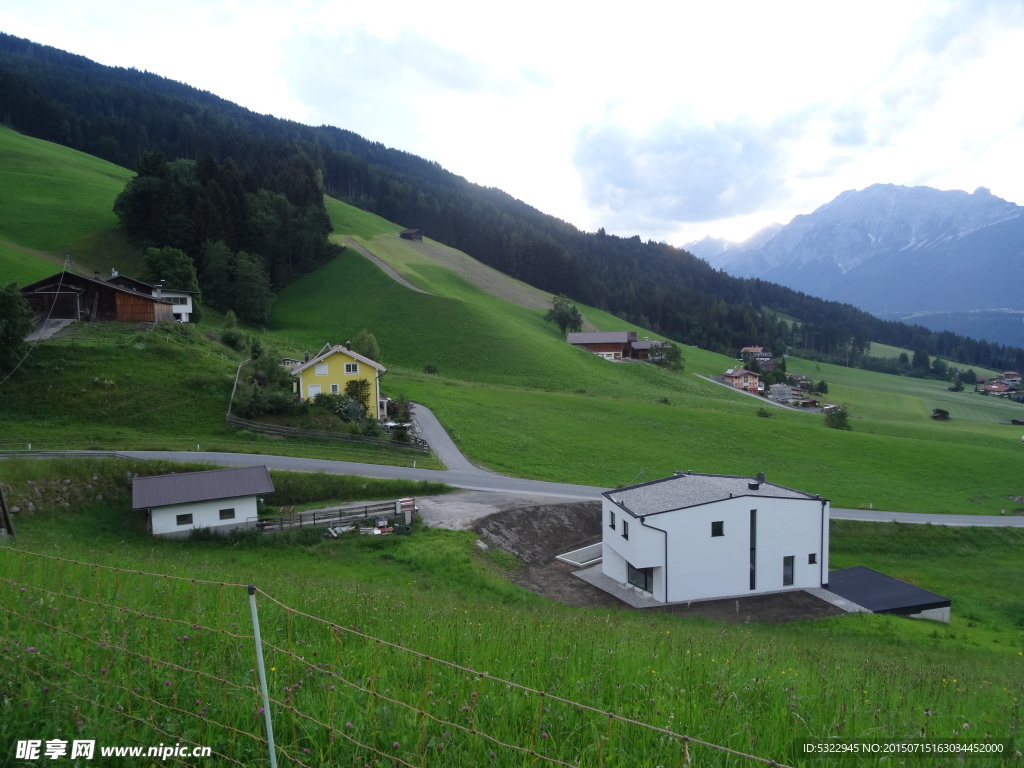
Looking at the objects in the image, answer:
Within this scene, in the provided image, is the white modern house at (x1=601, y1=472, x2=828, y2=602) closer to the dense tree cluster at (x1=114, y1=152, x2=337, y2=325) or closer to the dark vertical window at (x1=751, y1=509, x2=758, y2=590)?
the dark vertical window at (x1=751, y1=509, x2=758, y2=590)

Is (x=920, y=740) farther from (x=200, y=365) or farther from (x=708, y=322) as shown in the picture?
(x=708, y=322)

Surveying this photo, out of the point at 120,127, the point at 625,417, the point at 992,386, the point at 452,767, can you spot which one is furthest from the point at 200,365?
the point at 992,386

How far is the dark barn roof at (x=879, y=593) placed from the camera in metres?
29.7

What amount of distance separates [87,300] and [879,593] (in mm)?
68157

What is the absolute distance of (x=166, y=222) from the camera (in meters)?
98.1

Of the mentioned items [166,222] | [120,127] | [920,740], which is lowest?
[920,740]

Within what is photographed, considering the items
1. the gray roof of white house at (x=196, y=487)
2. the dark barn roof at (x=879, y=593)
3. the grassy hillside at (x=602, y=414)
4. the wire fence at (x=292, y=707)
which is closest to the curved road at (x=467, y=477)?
the grassy hillside at (x=602, y=414)

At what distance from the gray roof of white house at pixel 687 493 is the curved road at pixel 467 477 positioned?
7.10 meters

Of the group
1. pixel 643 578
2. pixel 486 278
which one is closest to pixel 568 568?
pixel 643 578

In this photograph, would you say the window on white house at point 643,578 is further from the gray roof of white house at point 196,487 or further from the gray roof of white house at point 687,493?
the gray roof of white house at point 196,487

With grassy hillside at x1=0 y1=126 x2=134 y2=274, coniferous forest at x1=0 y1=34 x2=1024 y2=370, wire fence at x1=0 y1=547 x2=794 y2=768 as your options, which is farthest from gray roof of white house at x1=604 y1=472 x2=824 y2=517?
grassy hillside at x1=0 y1=126 x2=134 y2=274

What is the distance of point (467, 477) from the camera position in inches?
1716

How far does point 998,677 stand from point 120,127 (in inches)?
7801

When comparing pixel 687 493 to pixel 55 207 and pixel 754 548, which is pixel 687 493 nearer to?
pixel 754 548
